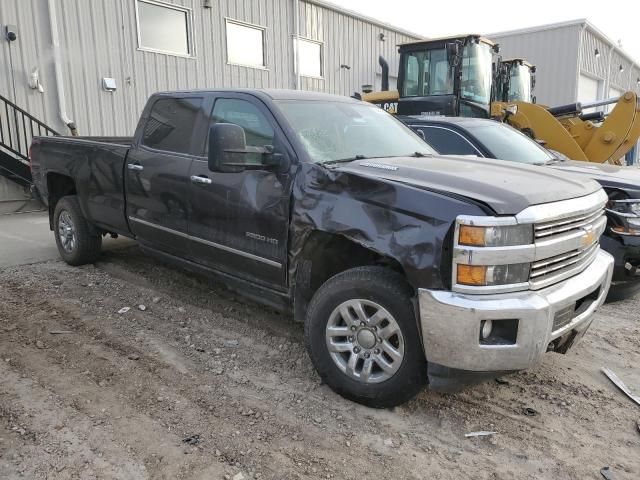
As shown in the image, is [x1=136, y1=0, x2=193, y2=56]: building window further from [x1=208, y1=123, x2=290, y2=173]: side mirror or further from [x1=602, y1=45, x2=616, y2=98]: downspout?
[x1=602, y1=45, x2=616, y2=98]: downspout

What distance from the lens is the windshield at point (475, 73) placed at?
9.95 metres

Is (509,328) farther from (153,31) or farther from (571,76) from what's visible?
(571,76)

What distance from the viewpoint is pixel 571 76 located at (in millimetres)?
21188

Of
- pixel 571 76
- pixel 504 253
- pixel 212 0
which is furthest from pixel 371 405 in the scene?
pixel 571 76

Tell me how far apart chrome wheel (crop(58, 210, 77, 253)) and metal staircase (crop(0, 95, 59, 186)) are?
4.15 metres

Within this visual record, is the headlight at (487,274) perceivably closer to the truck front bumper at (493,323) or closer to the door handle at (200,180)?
the truck front bumper at (493,323)

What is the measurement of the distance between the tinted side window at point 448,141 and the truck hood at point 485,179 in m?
2.48

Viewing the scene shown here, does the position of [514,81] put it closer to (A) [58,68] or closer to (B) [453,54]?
(B) [453,54]

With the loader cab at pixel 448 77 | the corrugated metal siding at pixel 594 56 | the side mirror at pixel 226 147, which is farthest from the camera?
the corrugated metal siding at pixel 594 56

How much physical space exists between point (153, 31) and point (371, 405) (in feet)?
34.7

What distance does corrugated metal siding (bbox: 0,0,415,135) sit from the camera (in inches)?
376

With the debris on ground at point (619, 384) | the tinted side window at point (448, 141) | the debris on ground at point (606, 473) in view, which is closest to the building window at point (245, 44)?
the tinted side window at point (448, 141)

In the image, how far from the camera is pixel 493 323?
8.82ft

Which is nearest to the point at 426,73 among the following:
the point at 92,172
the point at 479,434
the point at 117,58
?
the point at 117,58
